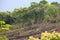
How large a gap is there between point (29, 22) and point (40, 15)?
1376 millimetres

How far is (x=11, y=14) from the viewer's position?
31.0 meters

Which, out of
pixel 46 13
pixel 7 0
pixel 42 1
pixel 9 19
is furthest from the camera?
pixel 7 0

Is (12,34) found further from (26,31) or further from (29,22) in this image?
(29,22)

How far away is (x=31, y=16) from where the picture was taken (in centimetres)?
2884

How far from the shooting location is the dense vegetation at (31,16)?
2681 cm

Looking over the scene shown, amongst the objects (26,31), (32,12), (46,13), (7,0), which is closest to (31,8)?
(32,12)

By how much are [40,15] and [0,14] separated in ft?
16.4

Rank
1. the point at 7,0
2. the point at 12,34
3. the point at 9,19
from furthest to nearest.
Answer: the point at 7,0, the point at 9,19, the point at 12,34

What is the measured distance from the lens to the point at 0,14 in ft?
99.7

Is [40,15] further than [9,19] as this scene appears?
No

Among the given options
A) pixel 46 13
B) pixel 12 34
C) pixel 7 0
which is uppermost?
pixel 7 0

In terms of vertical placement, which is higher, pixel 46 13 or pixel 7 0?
pixel 7 0

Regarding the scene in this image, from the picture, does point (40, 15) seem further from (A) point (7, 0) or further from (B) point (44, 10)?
(A) point (7, 0)

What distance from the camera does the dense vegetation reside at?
1055 inches
